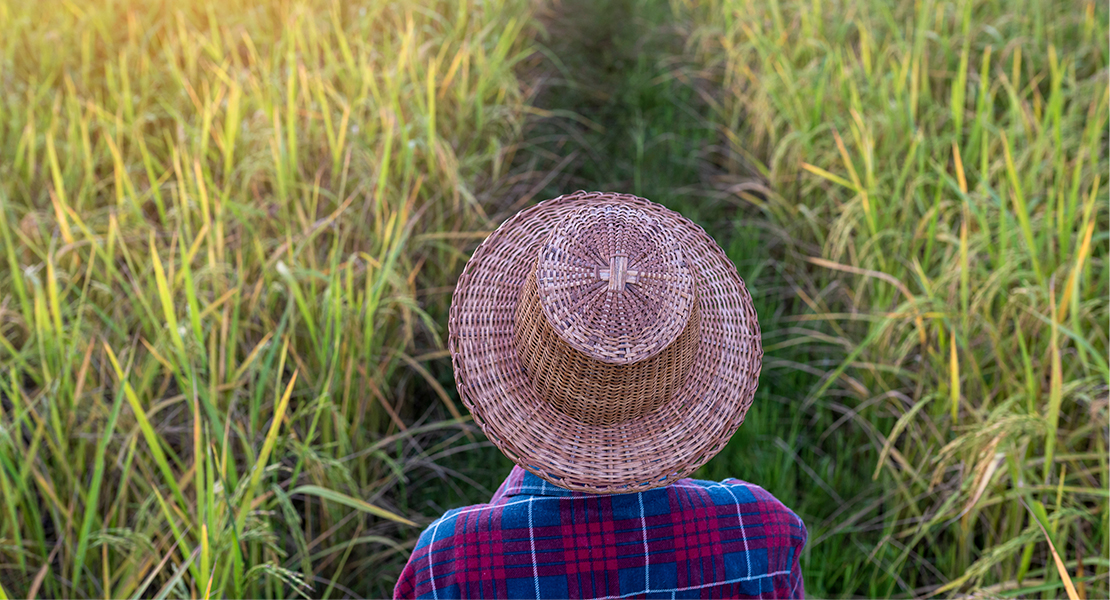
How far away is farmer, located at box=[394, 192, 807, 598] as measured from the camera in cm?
86

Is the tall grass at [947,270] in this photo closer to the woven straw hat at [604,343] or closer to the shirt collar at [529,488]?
the woven straw hat at [604,343]

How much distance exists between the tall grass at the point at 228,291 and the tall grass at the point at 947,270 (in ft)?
3.53

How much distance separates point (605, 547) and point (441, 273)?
4.81 ft

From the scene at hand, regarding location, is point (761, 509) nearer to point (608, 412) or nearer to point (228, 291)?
point (608, 412)

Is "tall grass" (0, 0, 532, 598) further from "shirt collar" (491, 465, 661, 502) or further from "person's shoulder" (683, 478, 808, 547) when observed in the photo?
"person's shoulder" (683, 478, 808, 547)

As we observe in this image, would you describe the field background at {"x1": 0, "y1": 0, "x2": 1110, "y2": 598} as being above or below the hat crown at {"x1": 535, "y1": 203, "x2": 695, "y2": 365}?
below

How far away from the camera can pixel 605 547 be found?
3.03 ft

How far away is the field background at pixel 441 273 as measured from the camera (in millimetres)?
1560

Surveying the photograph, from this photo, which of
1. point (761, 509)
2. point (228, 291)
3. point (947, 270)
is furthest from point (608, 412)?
point (947, 270)

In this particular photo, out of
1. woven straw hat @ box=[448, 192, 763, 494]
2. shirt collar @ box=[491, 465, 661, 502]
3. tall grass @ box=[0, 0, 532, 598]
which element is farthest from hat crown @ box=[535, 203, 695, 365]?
tall grass @ box=[0, 0, 532, 598]

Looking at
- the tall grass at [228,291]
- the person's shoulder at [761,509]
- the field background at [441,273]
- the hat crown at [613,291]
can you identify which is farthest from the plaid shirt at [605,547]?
the field background at [441,273]

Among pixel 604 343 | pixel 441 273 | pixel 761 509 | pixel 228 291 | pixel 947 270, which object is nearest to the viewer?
pixel 604 343

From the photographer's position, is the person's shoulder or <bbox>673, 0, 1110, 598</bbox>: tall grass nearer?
the person's shoulder

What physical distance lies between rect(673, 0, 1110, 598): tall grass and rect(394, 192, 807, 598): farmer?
0.69 meters
